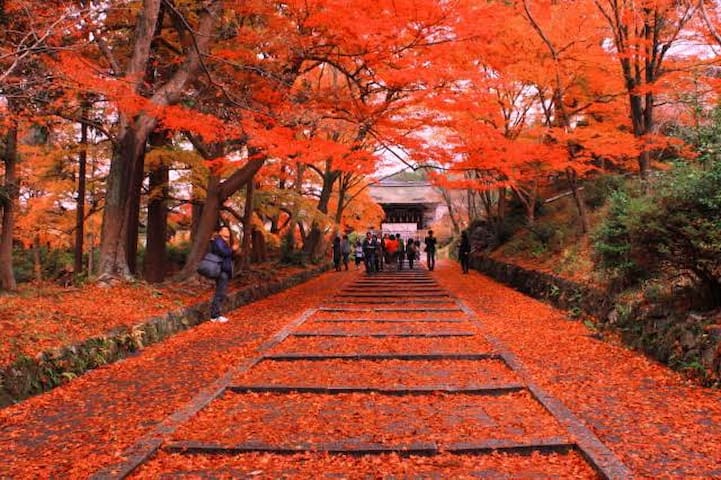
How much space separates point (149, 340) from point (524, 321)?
21.0 feet

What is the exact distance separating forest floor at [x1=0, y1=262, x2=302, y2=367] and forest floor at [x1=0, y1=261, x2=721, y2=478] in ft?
1.87

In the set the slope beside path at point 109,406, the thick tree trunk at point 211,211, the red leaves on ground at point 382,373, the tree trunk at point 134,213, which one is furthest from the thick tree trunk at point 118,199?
the red leaves on ground at point 382,373

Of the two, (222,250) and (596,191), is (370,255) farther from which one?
(222,250)

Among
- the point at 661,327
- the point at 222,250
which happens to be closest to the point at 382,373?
the point at 661,327

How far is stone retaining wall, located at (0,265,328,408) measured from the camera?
5.55 meters

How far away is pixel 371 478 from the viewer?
3586 millimetres

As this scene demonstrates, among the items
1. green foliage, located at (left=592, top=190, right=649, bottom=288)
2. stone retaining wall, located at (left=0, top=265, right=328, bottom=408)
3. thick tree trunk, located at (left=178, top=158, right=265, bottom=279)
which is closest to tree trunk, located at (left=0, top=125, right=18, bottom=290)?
thick tree trunk, located at (left=178, top=158, right=265, bottom=279)

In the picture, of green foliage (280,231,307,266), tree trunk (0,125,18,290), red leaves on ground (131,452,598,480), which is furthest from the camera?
green foliage (280,231,307,266)

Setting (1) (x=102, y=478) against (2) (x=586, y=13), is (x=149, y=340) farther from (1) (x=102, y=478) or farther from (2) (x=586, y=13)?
(2) (x=586, y=13)

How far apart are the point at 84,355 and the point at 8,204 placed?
8.53 metres

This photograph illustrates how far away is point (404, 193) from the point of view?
45.4m

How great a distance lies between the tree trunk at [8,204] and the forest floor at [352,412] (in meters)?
7.55

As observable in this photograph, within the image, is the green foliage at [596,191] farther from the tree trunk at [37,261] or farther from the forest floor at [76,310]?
the tree trunk at [37,261]

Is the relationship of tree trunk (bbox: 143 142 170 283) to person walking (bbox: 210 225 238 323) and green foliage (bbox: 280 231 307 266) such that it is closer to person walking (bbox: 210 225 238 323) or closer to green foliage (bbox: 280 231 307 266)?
person walking (bbox: 210 225 238 323)
